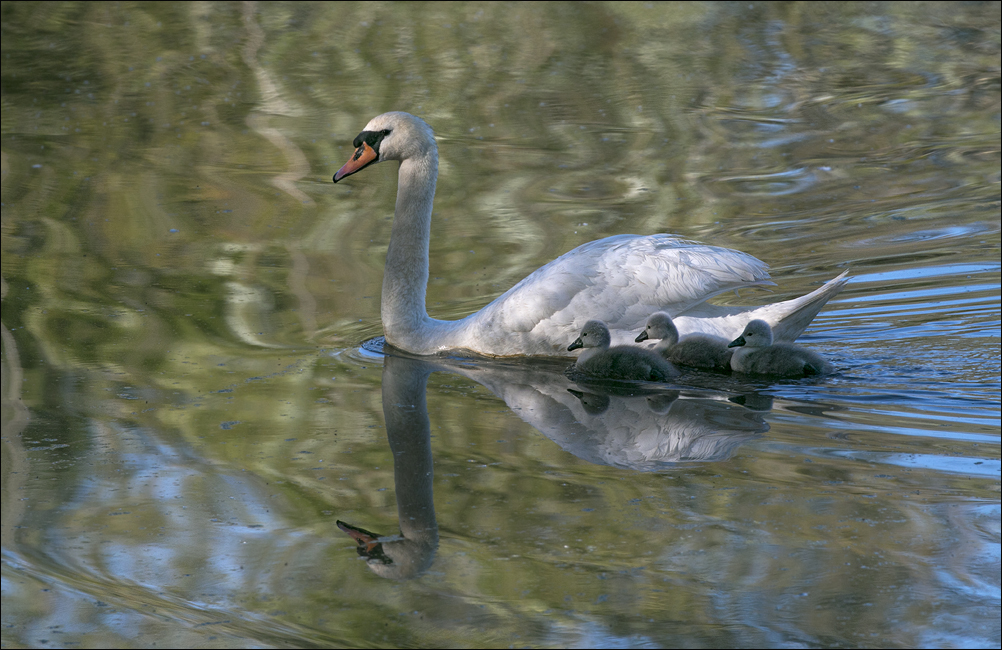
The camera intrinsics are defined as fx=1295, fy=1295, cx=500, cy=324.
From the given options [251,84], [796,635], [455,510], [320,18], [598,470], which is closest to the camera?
[796,635]

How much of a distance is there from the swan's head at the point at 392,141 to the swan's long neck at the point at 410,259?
5 cm

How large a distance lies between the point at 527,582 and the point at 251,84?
12576 mm

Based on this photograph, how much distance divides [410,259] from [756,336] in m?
2.14

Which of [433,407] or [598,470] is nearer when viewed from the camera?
[598,470]

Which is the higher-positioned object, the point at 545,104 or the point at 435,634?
the point at 435,634

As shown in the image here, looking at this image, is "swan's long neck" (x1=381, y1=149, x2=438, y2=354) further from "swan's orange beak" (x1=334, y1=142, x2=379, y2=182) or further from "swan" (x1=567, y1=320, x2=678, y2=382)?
"swan" (x1=567, y1=320, x2=678, y2=382)

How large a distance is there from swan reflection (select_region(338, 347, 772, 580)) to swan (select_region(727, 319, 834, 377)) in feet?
0.73

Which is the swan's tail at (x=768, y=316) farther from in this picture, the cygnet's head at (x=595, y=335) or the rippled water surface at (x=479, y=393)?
the cygnet's head at (x=595, y=335)

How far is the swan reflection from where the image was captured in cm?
498

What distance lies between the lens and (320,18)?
64.5 ft

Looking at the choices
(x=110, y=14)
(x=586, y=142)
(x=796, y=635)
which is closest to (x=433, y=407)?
(x=796, y=635)

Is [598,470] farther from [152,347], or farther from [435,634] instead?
[152,347]

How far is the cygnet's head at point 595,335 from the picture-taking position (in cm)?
680

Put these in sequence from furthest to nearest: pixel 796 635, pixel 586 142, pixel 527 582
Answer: pixel 586 142 → pixel 527 582 → pixel 796 635
